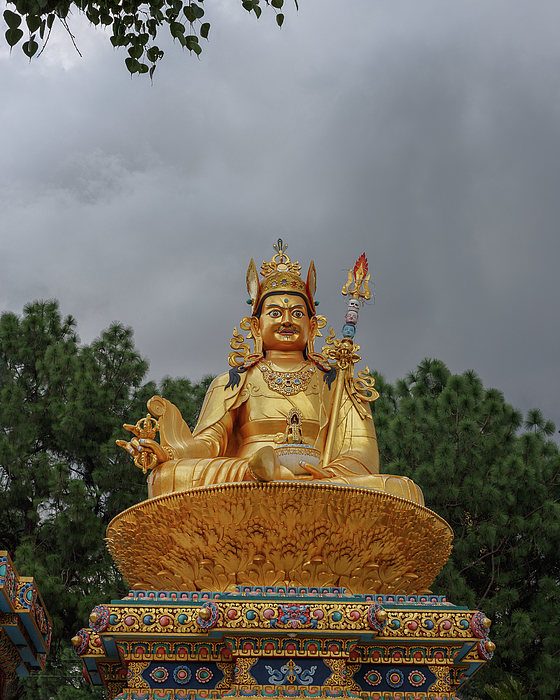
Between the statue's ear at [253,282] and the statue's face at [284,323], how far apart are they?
0.15 metres

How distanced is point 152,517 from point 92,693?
23.1 ft

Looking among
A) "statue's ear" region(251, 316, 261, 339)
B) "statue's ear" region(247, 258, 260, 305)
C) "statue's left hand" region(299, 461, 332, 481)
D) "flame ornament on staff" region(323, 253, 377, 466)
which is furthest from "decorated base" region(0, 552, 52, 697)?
"statue's ear" region(247, 258, 260, 305)

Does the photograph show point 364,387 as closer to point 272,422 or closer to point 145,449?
point 272,422

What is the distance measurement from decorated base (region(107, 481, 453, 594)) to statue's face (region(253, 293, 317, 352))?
8.62 ft

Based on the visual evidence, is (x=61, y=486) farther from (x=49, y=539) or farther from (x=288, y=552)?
(x=288, y=552)

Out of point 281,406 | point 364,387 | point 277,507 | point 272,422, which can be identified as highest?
point 364,387

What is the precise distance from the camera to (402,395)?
14.3 metres

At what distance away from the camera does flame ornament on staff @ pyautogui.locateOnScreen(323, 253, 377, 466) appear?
26.3ft

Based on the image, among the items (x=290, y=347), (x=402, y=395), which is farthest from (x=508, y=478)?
(x=290, y=347)

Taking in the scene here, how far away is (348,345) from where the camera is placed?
8.02 m

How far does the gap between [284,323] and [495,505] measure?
556 cm

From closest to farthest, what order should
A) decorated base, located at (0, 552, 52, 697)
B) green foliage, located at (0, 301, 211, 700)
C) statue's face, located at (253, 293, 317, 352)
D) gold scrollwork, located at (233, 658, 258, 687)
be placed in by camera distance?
decorated base, located at (0, 552, 52, 697)
gold scrollwork, located at (233, 658, 258, 687)
statue's face, located at (253, 293, 317, 352)
green foliage, located at (0, 301, 211, 700)

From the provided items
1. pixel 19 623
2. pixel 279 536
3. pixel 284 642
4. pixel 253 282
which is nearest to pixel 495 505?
pixel 253 282

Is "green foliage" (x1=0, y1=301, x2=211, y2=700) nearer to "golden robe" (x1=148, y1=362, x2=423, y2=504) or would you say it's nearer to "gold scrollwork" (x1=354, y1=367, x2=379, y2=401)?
"golden robe" (x1=148, y1=362, x2=423, y2=504)
